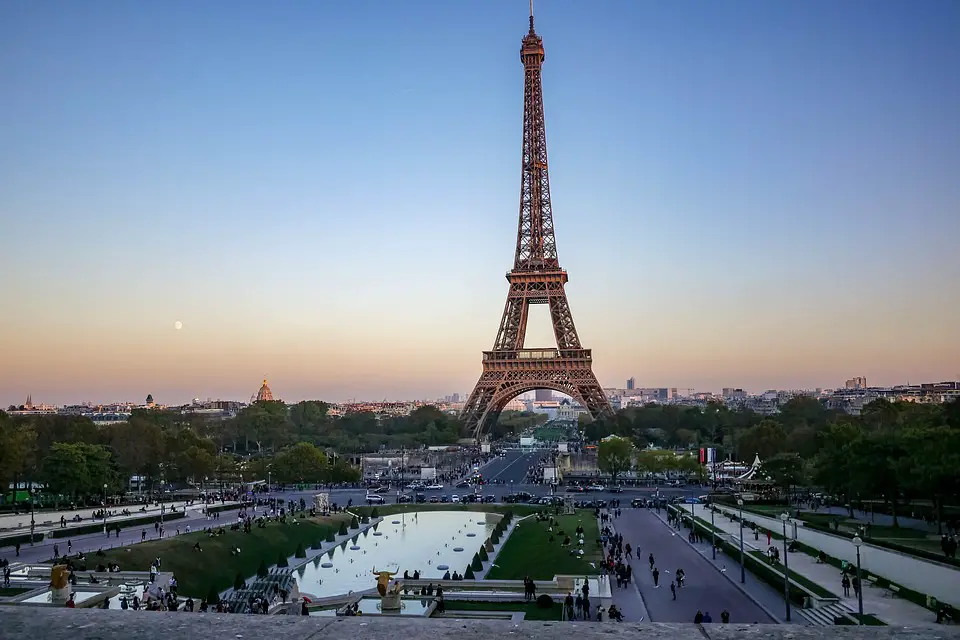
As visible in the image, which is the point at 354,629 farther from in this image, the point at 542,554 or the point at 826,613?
the point at 542,554

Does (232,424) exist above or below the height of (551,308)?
below

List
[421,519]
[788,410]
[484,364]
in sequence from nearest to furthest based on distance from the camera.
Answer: [421,519] < [484,364] < [788,410]

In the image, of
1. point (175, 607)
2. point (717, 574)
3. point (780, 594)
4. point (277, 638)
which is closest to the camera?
point (277, 638)

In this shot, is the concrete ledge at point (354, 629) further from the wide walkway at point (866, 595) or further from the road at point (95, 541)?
the road at point (95, 541)

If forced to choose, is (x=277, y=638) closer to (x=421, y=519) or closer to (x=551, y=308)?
(x=421, y=519)

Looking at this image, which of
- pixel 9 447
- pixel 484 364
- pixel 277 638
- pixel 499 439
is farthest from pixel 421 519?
pixel 499 439

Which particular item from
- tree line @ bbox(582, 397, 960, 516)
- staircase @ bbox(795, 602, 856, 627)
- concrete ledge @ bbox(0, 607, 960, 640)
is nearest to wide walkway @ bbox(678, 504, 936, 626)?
staircase @ bbox(795, 602, 856, 627)

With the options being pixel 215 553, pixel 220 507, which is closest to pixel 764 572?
pixel 215 553

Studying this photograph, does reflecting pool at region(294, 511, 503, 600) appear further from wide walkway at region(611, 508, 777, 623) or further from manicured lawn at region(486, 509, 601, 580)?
wide walkway at region(611, 508, 777, 623)
